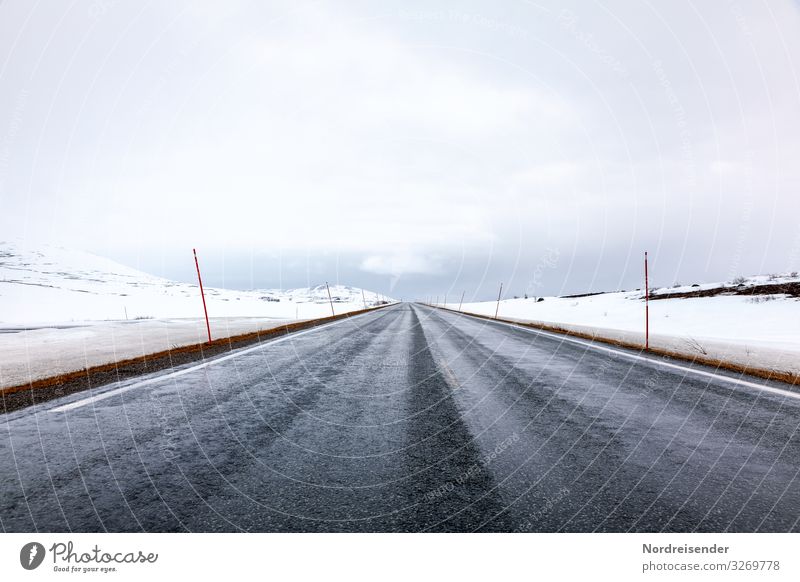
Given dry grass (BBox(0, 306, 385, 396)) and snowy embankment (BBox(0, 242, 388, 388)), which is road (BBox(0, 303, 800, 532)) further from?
snowy embankment (BBox(0, 242, 388, 388))

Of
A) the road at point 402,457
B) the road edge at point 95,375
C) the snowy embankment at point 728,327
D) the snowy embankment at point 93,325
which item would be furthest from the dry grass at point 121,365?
the snowy embankment at point 728,327

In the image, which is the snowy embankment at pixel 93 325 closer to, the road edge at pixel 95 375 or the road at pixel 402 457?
the road edge at pixel 95 375

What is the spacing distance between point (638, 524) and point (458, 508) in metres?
1.06

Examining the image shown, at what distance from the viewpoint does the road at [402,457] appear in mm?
2461

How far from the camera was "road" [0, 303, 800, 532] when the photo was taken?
2461 millimetres

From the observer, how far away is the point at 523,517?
2.43m

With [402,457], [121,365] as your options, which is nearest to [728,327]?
[402,457]

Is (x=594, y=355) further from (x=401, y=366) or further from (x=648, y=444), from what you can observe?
(x=648, y=444)

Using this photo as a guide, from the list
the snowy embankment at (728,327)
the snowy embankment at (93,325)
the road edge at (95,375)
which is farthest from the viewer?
the snowy embankment at (728,327)

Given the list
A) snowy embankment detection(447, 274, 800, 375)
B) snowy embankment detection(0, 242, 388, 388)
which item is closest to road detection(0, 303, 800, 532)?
snowy embankment detection(0, 242, 388, 388)

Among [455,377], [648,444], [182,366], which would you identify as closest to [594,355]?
[455,377]

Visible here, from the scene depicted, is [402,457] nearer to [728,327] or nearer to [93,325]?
[728,327]

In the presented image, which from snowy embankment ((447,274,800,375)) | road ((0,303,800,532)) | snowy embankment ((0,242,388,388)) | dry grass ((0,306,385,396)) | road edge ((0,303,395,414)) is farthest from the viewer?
snowy embankment ((447,274,800,375))
